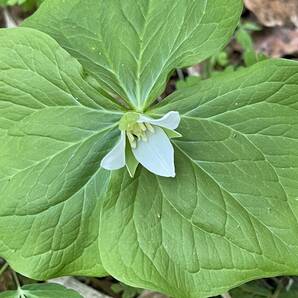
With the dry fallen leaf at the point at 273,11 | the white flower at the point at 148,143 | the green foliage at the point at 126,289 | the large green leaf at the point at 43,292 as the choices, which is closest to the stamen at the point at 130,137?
the white flower at the point at 148,143

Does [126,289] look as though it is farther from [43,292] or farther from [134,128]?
[134,128]

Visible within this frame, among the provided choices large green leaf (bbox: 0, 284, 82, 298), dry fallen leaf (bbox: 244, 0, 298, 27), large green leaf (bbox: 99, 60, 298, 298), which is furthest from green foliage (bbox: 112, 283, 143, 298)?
dry fallen leaf (bbox: 244, 0, 298, 27)

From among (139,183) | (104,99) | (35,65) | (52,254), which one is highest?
(35,65)

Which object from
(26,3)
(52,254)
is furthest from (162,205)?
(26,3)

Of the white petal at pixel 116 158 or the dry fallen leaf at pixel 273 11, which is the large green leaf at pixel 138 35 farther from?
the dry fallen leaf at pixel 273 11

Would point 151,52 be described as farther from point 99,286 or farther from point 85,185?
point 99,286

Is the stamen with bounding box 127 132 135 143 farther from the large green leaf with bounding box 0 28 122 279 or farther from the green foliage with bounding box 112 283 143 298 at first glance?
the green foliage with bounding box 112 283 143 298

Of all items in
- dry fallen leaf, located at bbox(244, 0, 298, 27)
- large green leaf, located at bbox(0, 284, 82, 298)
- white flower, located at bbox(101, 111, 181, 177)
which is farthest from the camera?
dry fallen leaf, located at bbox(244, 0, 298, 27)

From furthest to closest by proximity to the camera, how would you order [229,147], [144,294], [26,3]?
[26,3]
[144,294]
[229,147]
